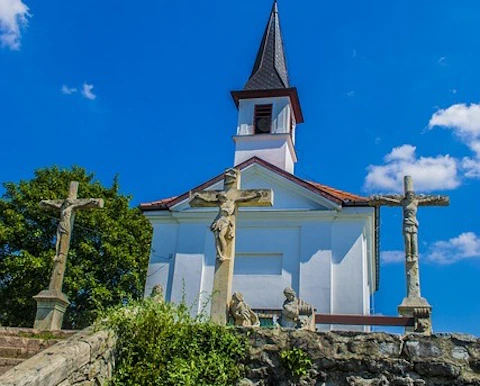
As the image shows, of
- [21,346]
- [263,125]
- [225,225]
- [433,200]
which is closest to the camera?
[21,346]

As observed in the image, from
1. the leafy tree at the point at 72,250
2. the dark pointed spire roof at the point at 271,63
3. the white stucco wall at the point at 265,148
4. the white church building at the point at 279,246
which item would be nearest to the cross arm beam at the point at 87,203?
the white church building at the point at 279,246

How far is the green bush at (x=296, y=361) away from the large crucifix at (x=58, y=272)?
7.28 m

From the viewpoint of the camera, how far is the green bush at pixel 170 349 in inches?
273

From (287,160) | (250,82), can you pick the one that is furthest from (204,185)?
(250,82)

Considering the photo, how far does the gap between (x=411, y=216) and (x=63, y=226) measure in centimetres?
807

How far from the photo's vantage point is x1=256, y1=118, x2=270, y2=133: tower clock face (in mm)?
23248

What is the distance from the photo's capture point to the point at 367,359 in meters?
6.91

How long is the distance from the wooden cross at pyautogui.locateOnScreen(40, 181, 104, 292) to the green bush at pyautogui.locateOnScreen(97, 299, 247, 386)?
6.18 m

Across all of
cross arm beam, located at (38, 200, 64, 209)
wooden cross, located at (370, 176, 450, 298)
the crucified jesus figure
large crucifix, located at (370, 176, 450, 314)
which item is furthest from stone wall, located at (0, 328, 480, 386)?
cross arm beam, located at (38, 200, 64, 209)

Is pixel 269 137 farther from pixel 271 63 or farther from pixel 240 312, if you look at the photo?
pixel 240 312

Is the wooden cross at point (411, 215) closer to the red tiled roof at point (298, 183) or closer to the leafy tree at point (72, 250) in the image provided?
the red tiled roof at point (298, 183)

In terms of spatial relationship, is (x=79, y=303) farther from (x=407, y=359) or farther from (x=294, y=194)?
(x=407, y=359)

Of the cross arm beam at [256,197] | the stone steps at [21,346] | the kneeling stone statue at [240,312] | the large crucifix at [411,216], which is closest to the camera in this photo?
the stone steps at [21,346]

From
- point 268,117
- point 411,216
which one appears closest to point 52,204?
point 411,216
